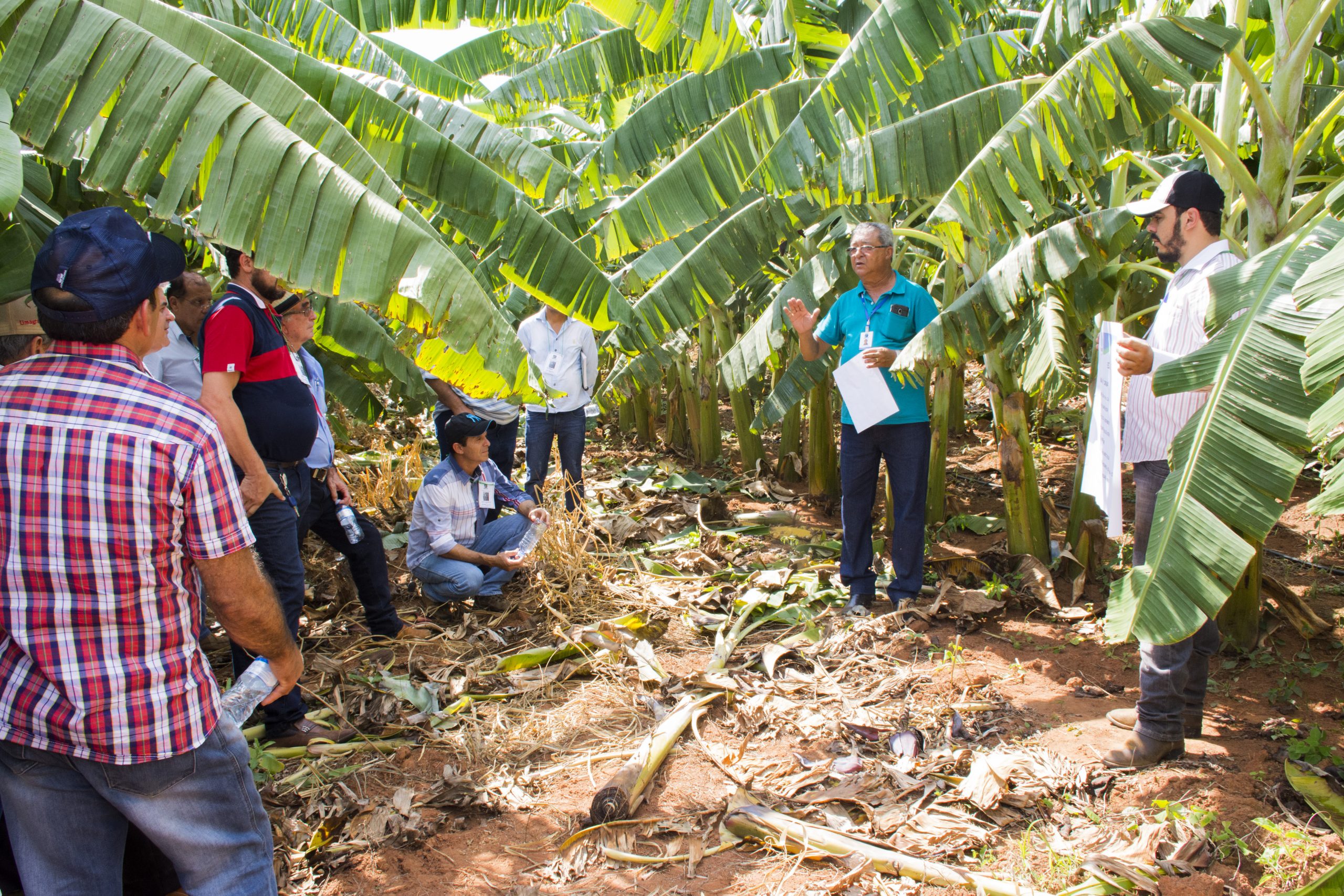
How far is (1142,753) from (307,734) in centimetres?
326

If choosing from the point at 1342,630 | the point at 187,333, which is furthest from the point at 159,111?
the point at 1342,630

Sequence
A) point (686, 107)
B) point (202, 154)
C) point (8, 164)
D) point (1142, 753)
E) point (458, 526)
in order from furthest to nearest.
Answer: point (686, 107), point (458, 526), point (1142, 753), point (202, 154), point (8, 164)

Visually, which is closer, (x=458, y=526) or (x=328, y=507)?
(x=328, y=507)

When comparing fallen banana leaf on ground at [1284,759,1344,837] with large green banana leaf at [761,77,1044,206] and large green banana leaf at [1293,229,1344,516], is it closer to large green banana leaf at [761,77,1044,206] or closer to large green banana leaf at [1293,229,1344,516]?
large green banana leaf at [1293,229,1344,516]

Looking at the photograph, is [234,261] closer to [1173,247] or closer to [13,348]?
[13,348]

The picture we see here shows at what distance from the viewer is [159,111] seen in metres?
2.72

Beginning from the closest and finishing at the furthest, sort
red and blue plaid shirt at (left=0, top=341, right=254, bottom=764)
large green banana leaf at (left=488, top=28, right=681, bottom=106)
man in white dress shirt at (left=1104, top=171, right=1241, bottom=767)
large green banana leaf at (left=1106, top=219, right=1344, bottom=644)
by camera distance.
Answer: red and blue plaid shirt at (left=0, top=341, right=254, bottom=764)
large green banana leaf at (left=1106, top=219, right=1344, bottom=644)
man in white dress shirt at (left=1104, top=171, right=1241, bottom=767)
large green banana leaf at (left=488, top=28, right=681, bottom=106)

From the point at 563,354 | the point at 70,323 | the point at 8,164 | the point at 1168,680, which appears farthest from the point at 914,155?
the point at 70,323

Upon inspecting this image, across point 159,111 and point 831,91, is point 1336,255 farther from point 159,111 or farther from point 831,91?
point 159,111

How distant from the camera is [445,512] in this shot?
16.4 ft

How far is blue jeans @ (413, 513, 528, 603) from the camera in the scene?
16.4 feet

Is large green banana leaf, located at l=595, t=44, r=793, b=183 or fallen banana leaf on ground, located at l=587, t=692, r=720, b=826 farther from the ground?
large green banana leaf, located at l=595, t=44, r=793, b=183

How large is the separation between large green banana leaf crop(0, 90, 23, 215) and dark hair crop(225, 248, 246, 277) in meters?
0.98

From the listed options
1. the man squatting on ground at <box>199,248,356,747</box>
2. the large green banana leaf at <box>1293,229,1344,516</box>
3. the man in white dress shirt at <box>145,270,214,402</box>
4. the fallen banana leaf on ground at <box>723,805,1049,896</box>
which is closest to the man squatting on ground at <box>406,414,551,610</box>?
the man squatting on ground at <box>199,248,356,747</box>
